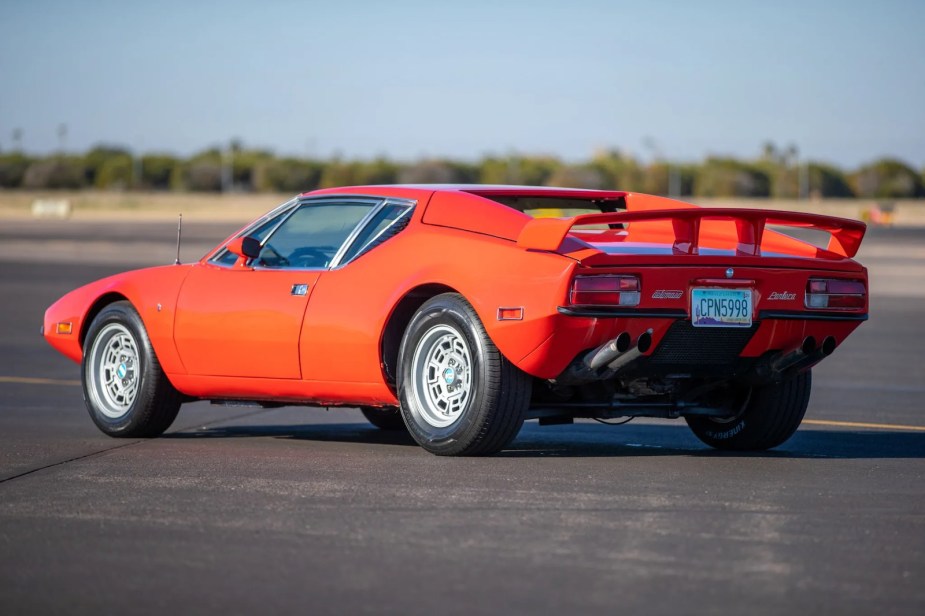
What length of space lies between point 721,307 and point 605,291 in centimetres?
64

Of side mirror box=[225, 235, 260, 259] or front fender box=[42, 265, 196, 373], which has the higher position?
side mirror box=[225, 235, 260, 259]

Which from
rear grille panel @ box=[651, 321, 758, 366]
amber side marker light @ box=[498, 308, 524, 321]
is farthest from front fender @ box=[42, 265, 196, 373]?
rear grille panel @ box=[651, 321, 758, 366]

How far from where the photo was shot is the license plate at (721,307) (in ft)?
24.1

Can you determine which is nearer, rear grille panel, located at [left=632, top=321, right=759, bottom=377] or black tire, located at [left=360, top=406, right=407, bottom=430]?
rear grille panel, located at [left=632, top=321, right=759, bottom=377]

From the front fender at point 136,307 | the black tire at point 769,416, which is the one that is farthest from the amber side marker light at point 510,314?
the front fender at point 136,307

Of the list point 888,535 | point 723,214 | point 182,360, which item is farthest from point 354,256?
point 888,535

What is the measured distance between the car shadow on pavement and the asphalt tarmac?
0.02 metres

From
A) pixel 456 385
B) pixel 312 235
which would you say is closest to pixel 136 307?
pixel 312 235

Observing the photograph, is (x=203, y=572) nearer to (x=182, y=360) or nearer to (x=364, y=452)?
(x=364, y=452)

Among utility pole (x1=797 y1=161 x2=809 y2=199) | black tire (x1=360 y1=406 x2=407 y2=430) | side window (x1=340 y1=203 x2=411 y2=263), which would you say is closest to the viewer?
side window (x1=340 y1=203 x2=411 y2=263)

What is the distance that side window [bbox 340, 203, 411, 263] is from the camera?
811 centimetres

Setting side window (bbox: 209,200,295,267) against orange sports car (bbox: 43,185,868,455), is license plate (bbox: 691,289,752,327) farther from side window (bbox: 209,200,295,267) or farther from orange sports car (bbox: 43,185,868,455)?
side window (bbox: 209,200,295,267)

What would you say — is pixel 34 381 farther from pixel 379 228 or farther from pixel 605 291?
pixel 605 291

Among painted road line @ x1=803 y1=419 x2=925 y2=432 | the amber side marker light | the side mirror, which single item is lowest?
painted road line @ x1=803 y1=419 x2=925 y2=432
